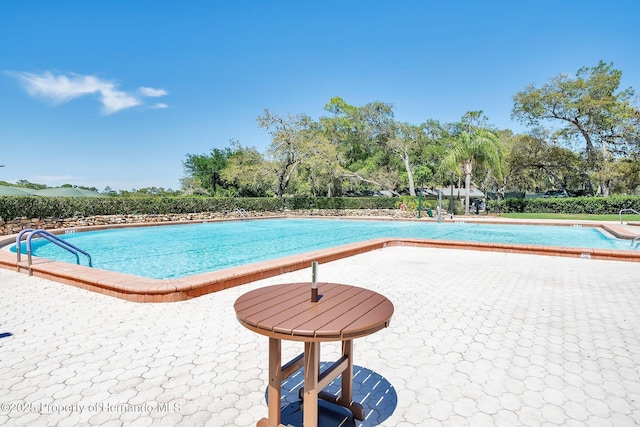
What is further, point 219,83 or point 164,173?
point 164,173

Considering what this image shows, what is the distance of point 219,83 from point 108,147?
1615 centimetres

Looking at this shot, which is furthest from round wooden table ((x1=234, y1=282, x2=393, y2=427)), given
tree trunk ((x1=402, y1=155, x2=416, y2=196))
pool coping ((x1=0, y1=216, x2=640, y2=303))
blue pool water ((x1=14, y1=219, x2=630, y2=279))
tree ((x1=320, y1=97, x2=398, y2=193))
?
tree ((x1=320, y1=97, x2=398, y2=193))

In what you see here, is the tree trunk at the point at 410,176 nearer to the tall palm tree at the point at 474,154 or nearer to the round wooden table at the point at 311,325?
the tall palm tree at the point at 474,154

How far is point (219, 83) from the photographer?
26828 millimetres

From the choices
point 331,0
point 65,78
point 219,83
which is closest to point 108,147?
point 65,78

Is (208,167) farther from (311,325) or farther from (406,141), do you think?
(311,325)

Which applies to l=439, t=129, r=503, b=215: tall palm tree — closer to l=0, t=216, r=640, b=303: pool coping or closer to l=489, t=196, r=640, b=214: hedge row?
l=489, t=196, r=640, b=214: hedge row

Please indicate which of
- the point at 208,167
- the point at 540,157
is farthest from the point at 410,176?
the point at 208,167

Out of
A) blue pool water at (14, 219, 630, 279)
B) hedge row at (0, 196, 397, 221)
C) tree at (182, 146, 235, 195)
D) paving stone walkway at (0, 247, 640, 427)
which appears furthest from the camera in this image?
tree at (182, 146, 235, 195)

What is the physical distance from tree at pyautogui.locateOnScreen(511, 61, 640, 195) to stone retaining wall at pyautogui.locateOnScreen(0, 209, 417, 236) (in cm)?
1401

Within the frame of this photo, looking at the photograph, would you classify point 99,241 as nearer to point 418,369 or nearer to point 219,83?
point 418,369

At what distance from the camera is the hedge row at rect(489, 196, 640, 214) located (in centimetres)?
2291

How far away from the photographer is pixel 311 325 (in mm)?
1589

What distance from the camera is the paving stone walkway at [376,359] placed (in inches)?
82.2
